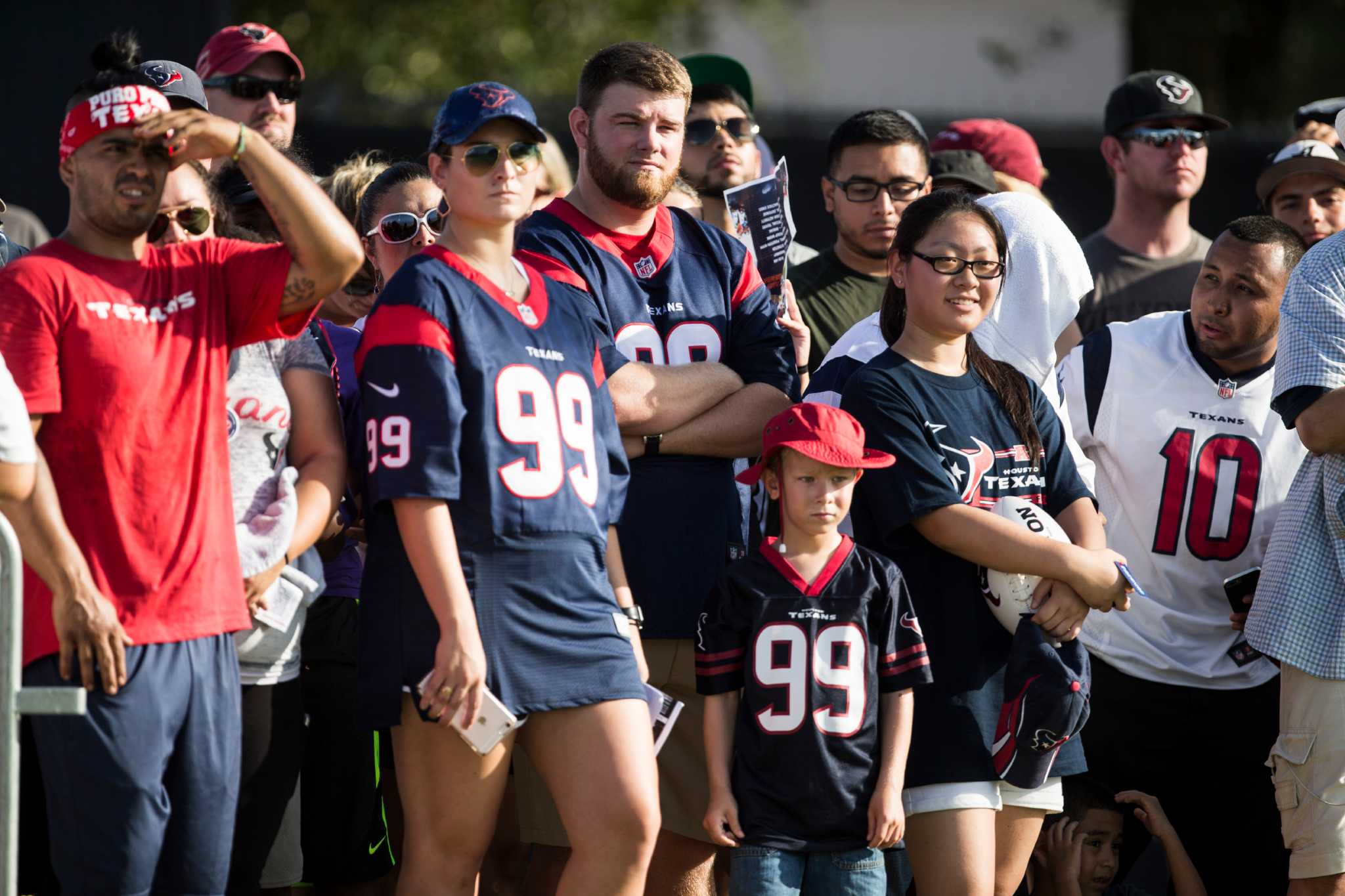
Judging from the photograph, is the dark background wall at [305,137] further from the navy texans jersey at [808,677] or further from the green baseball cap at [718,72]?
the navy texans jersey at [808,677]

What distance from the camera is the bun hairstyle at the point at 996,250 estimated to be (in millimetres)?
4238

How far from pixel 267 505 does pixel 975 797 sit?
70.3 inches

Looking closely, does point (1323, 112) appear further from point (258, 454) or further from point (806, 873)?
point (258, 454)

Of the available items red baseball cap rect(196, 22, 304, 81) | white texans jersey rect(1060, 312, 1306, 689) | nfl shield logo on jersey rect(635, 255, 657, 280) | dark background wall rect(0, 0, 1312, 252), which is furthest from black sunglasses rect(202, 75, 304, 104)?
white texans jersey rect(1060, 312, 1306, 689)

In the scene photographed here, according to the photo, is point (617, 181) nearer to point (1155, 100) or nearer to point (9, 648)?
point (9, 648)

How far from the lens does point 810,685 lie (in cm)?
394

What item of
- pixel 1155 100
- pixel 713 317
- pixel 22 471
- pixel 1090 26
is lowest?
pixel 22 471

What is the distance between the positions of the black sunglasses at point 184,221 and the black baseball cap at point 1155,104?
13.4ft

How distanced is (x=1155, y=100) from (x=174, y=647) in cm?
476

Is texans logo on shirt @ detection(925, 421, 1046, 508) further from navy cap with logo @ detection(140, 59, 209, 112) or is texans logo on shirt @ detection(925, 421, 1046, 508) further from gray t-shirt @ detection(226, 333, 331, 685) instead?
navy cap with logo @ detection(140, 59, 209, 112)

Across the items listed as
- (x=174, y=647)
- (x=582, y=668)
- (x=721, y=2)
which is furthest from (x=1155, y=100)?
(x=721, y=2)

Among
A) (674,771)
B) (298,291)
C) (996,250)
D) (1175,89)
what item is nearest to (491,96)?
(298,291)

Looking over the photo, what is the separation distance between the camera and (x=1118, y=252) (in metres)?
6.67

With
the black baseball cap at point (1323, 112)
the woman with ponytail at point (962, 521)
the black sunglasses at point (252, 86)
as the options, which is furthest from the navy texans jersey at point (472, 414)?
the black baseball cap at point (1323, 112)
